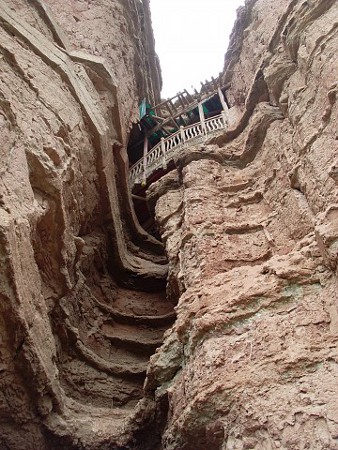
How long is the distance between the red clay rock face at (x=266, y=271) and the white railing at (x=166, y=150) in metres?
4.17

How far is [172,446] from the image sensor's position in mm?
3432

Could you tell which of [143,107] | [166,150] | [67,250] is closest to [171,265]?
[67,250]

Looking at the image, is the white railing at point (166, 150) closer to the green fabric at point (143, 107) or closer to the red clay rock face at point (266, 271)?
the green fabric at point (143, 107)

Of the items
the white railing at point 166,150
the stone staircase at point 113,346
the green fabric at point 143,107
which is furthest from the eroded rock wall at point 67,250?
the green fabric at point 143,107

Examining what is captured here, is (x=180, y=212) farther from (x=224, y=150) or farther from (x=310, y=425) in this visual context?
(x=310, y=425)

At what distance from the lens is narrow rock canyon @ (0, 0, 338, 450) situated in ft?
10.4

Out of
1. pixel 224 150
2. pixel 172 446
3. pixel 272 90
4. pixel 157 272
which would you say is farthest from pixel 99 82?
pixel 172 446

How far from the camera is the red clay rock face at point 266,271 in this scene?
2873mm

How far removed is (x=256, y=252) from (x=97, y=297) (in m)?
3.50

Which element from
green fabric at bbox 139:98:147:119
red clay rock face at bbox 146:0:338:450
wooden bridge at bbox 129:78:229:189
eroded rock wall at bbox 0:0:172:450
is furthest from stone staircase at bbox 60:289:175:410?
green fabric at bbox 139:98:147:119

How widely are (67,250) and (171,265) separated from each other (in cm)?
163

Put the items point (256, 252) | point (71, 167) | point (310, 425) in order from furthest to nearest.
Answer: point (71, 167) → point (256, 252) → point (310, 425)

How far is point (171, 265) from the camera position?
19.7ft

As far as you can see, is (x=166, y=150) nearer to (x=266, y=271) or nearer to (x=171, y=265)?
(x=171, y=265)
